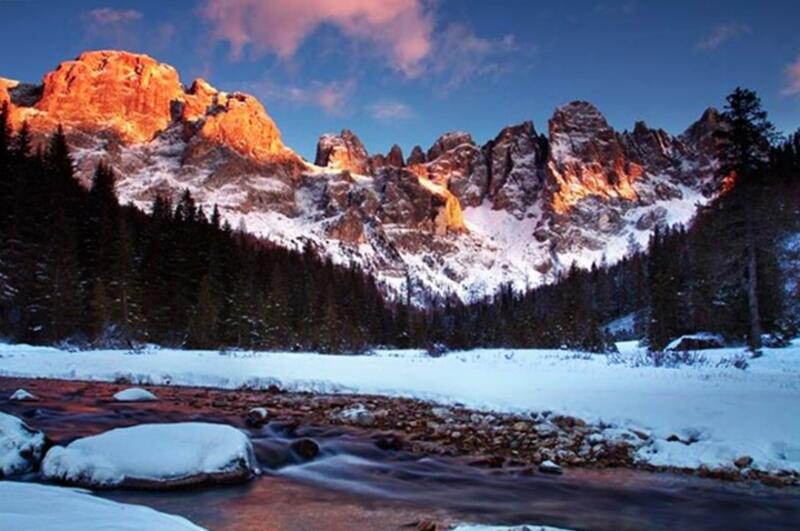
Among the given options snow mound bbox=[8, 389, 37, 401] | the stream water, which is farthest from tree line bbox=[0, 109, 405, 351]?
the stream water

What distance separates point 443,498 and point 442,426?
486 centimetres

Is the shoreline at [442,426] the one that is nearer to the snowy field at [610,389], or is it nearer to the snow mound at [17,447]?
the snowy field at [610,389]

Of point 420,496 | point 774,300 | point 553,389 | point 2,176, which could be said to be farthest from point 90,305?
point 774,300

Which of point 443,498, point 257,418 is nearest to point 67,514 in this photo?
point 443,498

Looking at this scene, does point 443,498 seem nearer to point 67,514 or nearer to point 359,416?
point 67,514

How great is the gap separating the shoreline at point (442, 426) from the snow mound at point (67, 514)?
6.72 m

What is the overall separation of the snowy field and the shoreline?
45cm

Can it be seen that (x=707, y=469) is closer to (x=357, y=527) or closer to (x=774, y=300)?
(x=357, y=527)

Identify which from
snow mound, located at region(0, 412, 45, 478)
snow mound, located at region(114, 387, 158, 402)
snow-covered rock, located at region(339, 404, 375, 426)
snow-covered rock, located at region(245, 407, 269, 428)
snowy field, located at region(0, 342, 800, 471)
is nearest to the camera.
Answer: snow mound, located at region(0, 412, 45, 478)

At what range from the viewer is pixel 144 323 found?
45781mm

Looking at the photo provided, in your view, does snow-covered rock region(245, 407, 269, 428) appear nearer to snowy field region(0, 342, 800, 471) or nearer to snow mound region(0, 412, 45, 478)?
snow mound region(0, 412, 45, 478)

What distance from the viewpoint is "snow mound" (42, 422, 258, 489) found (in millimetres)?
7566

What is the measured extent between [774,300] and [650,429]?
33.3 meters

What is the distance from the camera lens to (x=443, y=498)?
8016 mm
